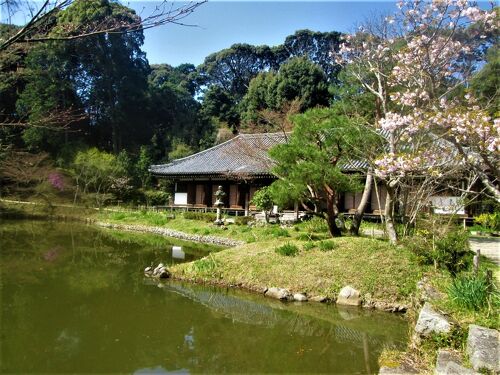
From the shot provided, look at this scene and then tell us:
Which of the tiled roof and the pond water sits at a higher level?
the tiled roof

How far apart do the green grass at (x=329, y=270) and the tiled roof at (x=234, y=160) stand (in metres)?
10.5

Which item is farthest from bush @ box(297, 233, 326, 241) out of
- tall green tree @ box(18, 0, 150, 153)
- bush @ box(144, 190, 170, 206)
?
tall green tree @ box(18, 0, 150, 153)

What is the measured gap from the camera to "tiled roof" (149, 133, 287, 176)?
2216 cm

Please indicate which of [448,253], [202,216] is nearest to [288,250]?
[448,253]

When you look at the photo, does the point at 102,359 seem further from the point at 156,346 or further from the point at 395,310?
the point at 395,310

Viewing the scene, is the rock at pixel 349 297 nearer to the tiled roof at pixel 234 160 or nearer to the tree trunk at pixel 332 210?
the tree trunk at pixel 332 210

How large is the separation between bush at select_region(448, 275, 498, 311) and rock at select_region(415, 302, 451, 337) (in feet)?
1.87

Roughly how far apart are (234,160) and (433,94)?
1902 cm

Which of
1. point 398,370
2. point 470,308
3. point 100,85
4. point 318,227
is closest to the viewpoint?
point 398,370

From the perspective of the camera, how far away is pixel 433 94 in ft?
18.5

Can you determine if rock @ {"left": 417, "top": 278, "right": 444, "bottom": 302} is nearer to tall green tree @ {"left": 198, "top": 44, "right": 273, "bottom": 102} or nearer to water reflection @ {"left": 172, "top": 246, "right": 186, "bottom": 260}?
water reflection @ {"left": 172, "top": 246, "right": 186, "bottom": 260}

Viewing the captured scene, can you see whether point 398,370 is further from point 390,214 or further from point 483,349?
point 390,214

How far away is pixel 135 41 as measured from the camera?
41719 millimetres

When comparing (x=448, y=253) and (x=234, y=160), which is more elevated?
(x=234, y=160)
